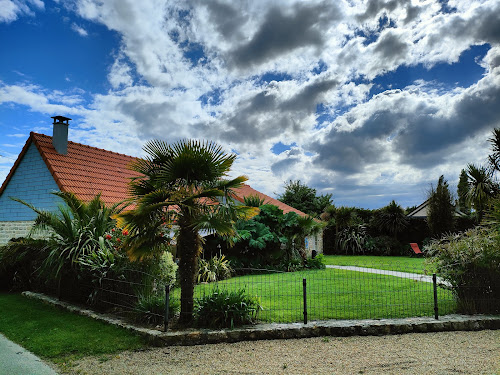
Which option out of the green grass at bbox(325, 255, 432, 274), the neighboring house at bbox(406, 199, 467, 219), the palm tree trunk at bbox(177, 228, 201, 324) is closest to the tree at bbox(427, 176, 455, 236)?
the neighboring house at bbox(406, 199, 467, 219)

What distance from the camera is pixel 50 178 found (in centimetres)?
1427

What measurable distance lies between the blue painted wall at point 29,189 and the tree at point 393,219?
1982cm

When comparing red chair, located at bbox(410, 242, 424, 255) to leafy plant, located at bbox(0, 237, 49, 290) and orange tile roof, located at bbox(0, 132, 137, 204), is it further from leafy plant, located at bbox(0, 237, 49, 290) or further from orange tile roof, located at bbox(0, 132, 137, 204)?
leafy plant, located at bbox(0, 237, 49, 290)

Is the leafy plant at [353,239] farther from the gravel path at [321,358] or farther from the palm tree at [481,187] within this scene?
the gravel path at [321,358]

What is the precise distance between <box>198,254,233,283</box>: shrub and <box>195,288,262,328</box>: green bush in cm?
537

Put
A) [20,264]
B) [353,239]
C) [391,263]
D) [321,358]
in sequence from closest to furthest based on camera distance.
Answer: [321,358], [20,264], [391,263], [353,239]

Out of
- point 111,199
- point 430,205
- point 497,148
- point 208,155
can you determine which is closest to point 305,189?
point 430,205

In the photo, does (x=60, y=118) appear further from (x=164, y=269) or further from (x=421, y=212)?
(x=421, y=212)

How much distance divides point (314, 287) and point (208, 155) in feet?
20.2

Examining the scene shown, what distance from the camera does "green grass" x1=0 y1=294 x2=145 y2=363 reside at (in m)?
6.12

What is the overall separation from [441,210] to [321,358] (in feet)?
67.5

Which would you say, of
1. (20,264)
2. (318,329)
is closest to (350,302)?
(318,329)

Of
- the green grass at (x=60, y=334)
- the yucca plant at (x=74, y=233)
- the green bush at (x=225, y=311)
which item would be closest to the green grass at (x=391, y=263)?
the green bush at (x=225, y=311)

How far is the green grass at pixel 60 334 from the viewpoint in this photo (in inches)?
241
